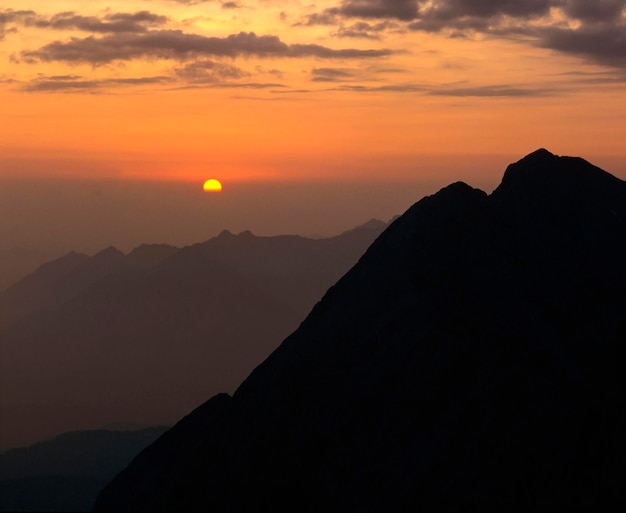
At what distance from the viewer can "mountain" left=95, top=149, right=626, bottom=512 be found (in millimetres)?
67000

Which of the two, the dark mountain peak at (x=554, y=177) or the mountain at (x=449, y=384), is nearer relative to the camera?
the mountain at (x=449, y=384)

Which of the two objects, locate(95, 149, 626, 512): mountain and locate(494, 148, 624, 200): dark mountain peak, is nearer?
locate(95, 149, 626, 512): mountain

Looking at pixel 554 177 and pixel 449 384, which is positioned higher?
pixel 554 177

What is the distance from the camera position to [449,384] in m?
73.7

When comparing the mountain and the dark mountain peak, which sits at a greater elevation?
the dark mountain peak

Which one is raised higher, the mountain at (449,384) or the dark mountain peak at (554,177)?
the dark mountain peak at (554,177)

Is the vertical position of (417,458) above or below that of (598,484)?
below

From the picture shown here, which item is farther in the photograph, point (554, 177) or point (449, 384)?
point (554, 177)

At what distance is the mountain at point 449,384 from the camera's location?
220ft

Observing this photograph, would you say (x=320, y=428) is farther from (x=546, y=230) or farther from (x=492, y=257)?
(x=546, y=230)

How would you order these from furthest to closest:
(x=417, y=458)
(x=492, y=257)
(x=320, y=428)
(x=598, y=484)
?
(x=492, y=257)
(x=320, y=428)
(x=417, y=458)
(x=598, y=484)

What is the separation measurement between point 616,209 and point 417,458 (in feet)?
114

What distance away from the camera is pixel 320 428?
77.2 m

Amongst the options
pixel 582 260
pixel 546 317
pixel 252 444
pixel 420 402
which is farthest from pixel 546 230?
pixel 252 444
